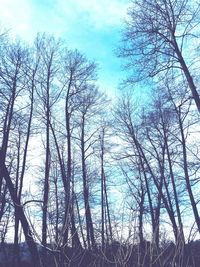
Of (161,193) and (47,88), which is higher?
(47,88)

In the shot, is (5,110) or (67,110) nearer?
(5,110)

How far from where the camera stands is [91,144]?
23.9m

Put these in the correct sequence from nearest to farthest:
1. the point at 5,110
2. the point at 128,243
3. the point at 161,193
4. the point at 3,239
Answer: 1. the point at 128,243
2. the point at 5,110
3. the point at 161,193
4. the point at 3,239

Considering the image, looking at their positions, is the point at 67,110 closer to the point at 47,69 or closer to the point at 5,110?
the point at 47,69

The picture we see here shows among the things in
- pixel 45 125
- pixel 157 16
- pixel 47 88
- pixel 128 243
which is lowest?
pixel 128 243

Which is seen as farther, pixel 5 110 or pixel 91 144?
pixel 91 144

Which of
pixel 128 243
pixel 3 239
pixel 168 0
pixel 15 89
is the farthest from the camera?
pixel 3 239

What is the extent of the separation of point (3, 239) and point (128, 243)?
22608mm

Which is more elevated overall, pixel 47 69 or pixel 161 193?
pixel 47 69

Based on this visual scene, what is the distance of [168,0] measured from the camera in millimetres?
11883

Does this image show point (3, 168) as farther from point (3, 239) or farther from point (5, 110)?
point (3, 239)

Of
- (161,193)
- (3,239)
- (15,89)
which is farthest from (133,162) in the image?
(3,239)

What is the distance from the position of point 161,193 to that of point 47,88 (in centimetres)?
917

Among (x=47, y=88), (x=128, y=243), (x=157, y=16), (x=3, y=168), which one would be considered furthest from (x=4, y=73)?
(x=128, y=243)
